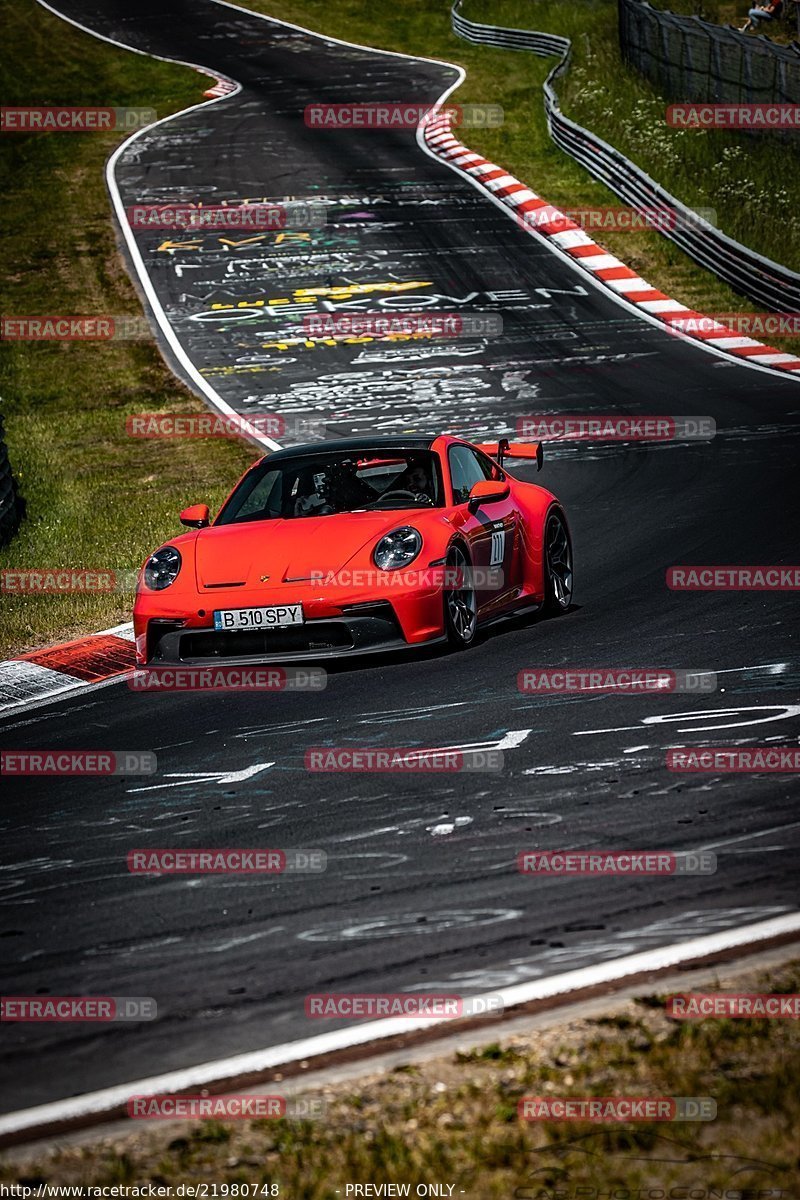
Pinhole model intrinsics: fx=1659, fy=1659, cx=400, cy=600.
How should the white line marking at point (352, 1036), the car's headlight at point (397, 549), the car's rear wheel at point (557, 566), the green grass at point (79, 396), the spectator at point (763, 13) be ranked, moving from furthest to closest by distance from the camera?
1. the spectator at point (763, 13)
2. the green grass at point (79, 396)
3. the car's rear wheel at point (557, 566)
4. the car's headlight at point (397, 549)
5. the white line marking at point (352, 1036)

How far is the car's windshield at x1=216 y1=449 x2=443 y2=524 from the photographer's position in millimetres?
10047

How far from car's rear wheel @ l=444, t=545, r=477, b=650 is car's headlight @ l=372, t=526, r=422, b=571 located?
0.70 ft

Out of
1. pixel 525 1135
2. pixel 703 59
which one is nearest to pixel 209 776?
pixel 525 1135

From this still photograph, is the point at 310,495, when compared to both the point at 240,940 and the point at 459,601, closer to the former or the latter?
the point at 459,601

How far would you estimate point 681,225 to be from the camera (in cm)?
2536

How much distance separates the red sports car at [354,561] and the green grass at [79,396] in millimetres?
1941

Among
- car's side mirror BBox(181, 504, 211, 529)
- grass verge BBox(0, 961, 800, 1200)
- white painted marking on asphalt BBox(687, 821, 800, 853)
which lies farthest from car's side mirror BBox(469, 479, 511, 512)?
grass verge BBox(0, 961, 800, 1200)

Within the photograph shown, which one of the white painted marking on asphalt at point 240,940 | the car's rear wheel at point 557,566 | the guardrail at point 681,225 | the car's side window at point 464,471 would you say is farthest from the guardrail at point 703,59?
the white painted marking on asphalt at point 240,940

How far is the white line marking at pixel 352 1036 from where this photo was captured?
4133 mm

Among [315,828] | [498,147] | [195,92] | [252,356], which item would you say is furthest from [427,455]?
[195,92]

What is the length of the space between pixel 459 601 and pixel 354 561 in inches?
28.4

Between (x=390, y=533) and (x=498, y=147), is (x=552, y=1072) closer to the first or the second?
(x=390, y=533)

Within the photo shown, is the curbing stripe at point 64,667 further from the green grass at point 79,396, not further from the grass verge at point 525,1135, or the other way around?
the grass verge at point 525,1135

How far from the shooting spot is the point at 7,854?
6.38 m
